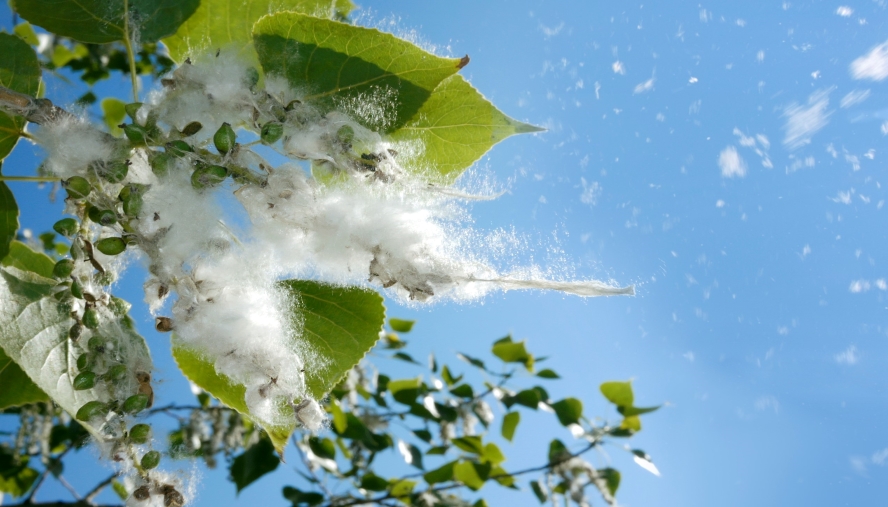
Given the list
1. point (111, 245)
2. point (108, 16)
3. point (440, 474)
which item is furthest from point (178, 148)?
point (440, 474)

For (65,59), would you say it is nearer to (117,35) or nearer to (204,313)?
(117,35)

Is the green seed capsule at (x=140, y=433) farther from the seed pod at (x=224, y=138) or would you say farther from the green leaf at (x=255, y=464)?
the green leaf at (x=255, y=464)

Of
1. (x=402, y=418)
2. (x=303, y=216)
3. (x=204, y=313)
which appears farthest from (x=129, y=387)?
(x=402, y=418)

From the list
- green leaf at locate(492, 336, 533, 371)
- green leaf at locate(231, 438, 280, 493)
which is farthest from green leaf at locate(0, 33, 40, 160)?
green leaf at locate(492, 336, 533, 371)

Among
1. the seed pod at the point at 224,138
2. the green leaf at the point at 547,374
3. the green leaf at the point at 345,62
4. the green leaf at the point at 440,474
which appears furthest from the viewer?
the green leaf at the point at 547,374

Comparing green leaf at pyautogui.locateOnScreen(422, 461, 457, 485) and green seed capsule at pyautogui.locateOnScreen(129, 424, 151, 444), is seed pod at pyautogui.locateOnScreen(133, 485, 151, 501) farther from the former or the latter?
green leaf at pyautogui.locateOnScreen(422, 461, 457, 485)

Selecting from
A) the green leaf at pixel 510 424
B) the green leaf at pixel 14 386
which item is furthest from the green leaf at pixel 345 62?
the green leaf at pixel 510 424
